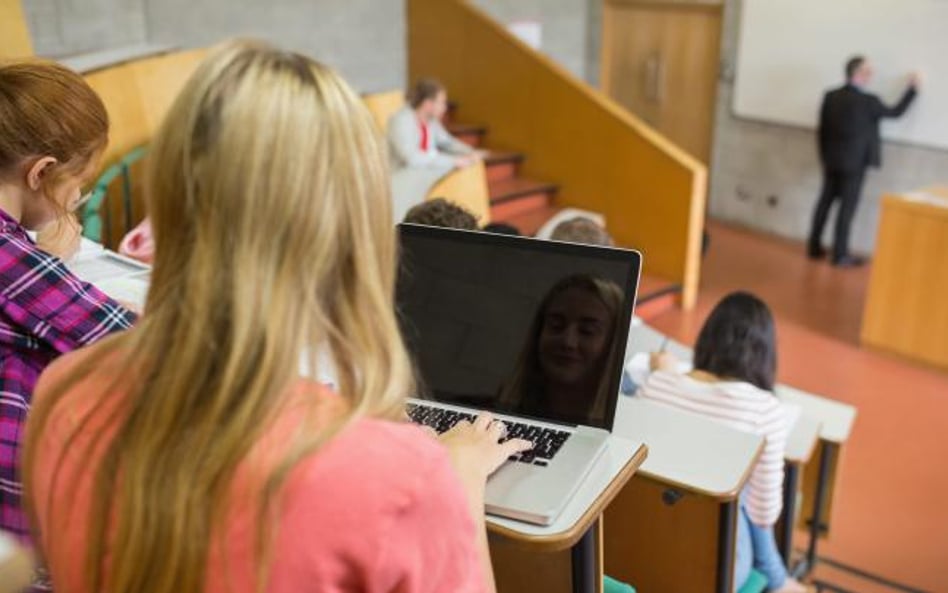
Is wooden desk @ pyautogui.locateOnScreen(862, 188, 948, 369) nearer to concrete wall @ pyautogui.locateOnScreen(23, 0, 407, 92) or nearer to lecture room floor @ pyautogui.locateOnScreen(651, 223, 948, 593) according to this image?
lecture room floor @ pyautogui.locateOnScreen(651, 223, 948, 593)

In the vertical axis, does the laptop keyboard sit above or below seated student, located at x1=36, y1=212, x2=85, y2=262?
below

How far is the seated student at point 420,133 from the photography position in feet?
16.3

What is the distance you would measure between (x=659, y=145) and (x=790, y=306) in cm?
122

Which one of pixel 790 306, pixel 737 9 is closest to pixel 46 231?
pixel 790 306

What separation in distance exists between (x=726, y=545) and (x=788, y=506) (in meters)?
0.92

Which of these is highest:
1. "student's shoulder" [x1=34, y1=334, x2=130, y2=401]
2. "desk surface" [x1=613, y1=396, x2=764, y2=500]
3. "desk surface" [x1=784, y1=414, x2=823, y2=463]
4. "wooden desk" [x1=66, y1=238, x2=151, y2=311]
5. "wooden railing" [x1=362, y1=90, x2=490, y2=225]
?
"student's shoulder" [x1=34, y1=334, x2=130, y2=401]

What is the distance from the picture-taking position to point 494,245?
1.53 meters

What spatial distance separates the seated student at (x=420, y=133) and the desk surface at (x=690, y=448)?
323cm

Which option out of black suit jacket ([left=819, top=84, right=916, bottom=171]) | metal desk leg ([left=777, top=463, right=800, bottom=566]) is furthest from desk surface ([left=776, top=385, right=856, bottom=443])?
black suit jacket ([left=819, top=84, right=916, bottom=171])

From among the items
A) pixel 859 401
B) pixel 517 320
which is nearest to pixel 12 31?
pixel 517 320

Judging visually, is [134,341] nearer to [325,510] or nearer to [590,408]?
[325,510]

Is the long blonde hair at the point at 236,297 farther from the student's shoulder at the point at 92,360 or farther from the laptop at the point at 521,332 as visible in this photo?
the laptop at the point at 521,332

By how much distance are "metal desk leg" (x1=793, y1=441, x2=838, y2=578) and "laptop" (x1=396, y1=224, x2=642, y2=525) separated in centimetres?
160

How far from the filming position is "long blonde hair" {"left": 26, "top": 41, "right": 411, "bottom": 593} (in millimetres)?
758
